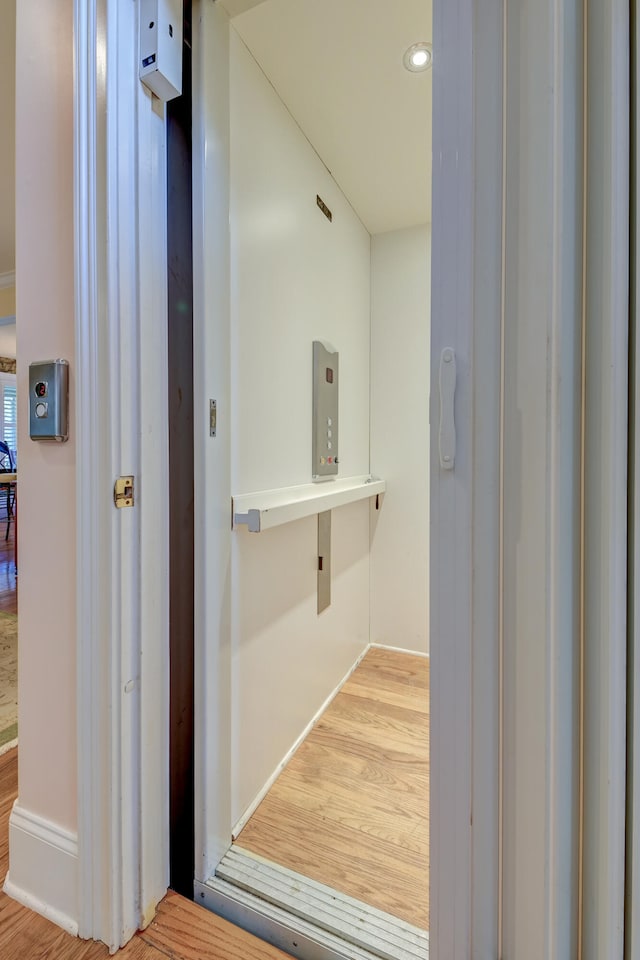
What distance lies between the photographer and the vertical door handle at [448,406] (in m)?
0.59

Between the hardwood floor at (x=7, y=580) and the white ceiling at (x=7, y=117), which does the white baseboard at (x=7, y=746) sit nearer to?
the hardwood floor at (x=7, y=580)

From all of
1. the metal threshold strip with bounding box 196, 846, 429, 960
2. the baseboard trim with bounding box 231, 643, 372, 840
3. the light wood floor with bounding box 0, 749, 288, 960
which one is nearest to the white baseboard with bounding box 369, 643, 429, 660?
the baseboard trim with bounding box 231, 643, 372, 840

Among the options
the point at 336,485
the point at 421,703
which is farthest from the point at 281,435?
the point at 421,703

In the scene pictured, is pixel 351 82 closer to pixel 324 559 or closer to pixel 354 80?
pixel 354 80

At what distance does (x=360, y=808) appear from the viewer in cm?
130

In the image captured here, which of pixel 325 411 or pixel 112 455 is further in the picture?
pixel 325 411

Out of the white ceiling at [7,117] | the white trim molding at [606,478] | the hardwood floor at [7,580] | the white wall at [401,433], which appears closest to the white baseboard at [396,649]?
the white wall at [401,433]

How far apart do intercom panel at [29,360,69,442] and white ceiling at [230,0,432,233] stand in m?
0.98

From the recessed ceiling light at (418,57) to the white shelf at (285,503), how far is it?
1.36m

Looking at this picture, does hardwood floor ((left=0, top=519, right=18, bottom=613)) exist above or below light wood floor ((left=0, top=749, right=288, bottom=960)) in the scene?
above

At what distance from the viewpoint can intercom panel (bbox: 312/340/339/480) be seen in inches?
67.6

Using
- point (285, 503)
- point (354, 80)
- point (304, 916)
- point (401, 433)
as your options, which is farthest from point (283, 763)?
point (354, 80)

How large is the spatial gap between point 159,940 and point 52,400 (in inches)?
45.3

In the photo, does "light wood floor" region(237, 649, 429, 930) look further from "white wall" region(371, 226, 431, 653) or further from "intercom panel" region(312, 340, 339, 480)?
"intercom panel" region(312, 340, 339, 480)
